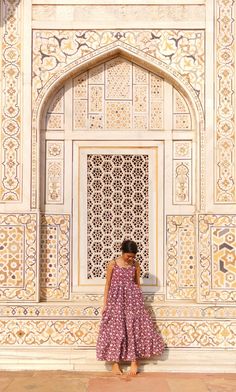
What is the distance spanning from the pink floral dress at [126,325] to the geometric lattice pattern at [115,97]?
1599 millimetres

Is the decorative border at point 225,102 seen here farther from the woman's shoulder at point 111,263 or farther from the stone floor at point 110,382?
the stone floor at point 110,382

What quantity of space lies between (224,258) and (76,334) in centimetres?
166

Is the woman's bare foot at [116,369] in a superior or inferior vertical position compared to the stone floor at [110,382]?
superior

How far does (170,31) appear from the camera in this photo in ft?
21.1

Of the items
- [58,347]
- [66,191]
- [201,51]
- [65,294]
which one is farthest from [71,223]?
[201,51]

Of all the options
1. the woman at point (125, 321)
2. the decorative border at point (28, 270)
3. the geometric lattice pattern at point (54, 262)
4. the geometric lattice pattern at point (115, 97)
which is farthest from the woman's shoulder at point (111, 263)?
the geometric lattice pattern at point (115, 97)

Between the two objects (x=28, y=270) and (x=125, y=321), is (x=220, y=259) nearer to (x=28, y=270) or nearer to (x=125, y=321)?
(x=125, y=321)

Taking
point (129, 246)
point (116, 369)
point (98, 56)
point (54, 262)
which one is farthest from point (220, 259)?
point (98, 56)

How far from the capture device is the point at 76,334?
20.4ft

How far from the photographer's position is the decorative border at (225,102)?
250 inches

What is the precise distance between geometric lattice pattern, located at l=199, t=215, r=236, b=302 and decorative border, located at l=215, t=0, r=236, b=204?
0.90 ft

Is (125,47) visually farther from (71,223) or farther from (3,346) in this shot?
(3,346)

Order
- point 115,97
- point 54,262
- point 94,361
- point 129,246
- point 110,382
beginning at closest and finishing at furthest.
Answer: point 110,382, point 129,246, point 94,361, point 54,262, point 115,97

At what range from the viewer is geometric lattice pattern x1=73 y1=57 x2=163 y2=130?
21.6 ft
